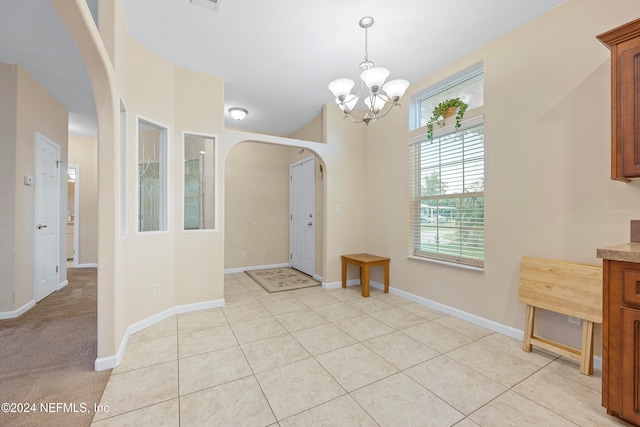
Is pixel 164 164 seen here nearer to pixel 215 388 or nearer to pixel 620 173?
pixel 215 388

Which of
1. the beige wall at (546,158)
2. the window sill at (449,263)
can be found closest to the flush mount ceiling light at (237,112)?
the beige wall at (546,158)

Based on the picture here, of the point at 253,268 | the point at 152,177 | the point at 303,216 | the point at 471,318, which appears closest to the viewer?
the point at 471,318

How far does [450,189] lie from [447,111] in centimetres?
88

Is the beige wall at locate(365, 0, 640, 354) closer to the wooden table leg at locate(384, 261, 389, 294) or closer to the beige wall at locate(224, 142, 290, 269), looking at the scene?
the wooden table leg at locate(384, 261, 389, 294)

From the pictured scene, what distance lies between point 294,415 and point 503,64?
11.1ft

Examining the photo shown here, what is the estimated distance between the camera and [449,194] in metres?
3.11

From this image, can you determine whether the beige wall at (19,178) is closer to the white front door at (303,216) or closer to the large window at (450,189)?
the white front door at (303,216)

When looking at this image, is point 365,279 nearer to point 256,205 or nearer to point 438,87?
point 438,87

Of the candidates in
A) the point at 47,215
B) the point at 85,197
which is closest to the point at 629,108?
the point at 47,215

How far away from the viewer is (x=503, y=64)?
8.52 ft

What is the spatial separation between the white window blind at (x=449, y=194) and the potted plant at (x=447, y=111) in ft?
0.27

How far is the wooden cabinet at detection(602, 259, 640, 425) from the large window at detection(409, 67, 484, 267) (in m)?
1.32

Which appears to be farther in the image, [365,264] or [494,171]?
[365,264]

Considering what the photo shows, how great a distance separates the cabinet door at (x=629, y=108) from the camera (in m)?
1.62
